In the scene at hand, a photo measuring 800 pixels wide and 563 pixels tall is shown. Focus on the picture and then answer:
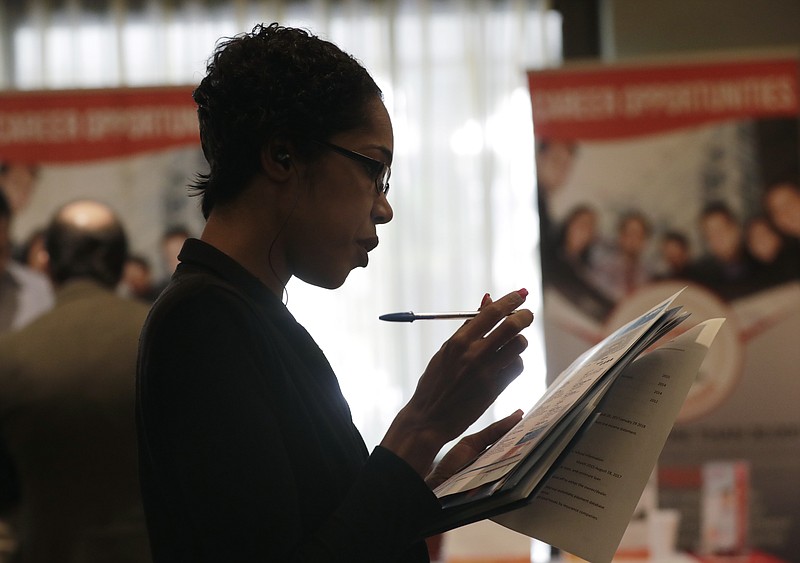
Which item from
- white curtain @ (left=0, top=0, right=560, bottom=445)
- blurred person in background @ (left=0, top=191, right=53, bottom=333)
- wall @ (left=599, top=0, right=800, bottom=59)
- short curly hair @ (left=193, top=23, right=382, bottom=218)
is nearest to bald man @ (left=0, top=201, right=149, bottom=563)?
blurred person in background @ (left=0, top=191, right=53, bottom=333)

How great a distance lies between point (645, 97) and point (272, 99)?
10.2 ft

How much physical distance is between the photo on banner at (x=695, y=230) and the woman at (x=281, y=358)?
280cm

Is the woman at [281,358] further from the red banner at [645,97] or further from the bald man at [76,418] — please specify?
the red banner at [645,97]

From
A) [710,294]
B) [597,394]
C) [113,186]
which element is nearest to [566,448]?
[597,394]

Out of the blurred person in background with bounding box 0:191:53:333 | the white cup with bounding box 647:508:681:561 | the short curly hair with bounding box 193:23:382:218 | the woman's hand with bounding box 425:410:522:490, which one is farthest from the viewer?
the blurred person in background with bounding box 0:191:53:333

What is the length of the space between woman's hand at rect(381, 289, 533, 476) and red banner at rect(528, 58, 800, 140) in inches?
117

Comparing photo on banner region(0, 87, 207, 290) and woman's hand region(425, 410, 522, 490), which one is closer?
woman's hand region(425, 410, 522, 490)

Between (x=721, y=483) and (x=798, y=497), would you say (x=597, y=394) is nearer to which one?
(x=721, y=483)

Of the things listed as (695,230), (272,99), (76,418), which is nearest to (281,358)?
(272,99)

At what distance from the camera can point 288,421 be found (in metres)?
0.88

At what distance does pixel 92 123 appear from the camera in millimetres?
3912

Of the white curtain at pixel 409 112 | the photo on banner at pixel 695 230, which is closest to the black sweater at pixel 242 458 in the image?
the photo on banner at pixel 695 230

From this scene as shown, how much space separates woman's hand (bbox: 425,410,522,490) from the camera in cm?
108

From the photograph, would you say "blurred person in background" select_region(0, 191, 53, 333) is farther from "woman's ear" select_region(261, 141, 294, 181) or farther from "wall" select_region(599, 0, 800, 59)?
"woman's ear" select_region(261, 141, 294, 181)
